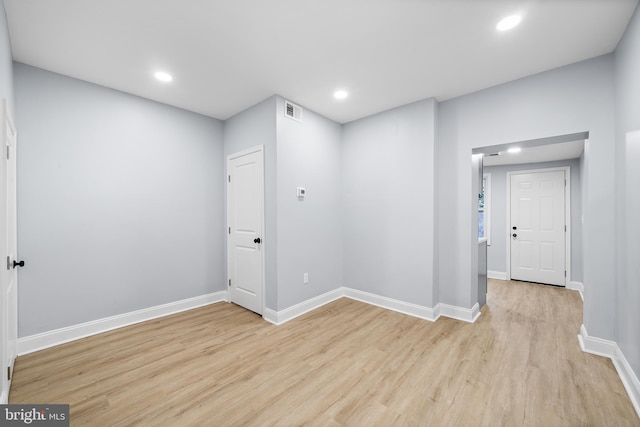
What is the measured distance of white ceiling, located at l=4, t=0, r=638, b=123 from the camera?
190 cm

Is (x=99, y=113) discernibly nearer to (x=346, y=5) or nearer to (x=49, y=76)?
(x=49, y=76)

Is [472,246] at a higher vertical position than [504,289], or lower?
higher

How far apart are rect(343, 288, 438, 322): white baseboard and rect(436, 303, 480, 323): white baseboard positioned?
6.2 inches

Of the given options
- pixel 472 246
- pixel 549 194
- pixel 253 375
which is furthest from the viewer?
pixel 549 194

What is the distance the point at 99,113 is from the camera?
296 cm

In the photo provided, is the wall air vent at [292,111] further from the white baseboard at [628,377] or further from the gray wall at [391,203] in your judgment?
the white baseboard at [628,377]

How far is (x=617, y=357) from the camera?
228 cm

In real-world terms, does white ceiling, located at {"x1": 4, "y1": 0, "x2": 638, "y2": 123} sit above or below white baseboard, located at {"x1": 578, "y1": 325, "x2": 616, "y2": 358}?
above

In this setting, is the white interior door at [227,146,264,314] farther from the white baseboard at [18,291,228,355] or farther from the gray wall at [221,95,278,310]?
the white baseboard at [18,291,228,355]

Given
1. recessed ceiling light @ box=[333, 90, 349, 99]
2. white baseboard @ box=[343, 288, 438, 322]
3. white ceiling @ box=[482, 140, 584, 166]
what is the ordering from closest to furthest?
recessed ceiling light @ box=[333, 90, 349, 99] → white baseboard @ box=[343, 288, 438, 322] → white ceiling @ box=[482, 140, 584, 166]

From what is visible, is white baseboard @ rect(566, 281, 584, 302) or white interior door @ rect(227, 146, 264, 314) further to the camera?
white baseboard @ rect(566, 281, 584, 302)

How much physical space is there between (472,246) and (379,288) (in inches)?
53.3

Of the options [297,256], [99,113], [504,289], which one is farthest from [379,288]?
[99,113]

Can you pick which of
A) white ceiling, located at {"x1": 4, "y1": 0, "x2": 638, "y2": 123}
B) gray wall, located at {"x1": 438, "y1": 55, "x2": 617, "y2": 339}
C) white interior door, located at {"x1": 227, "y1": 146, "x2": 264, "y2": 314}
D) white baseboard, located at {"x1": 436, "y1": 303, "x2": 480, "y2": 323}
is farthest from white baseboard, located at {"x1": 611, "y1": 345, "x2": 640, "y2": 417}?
white interior door, located at {"x1": 227, "y1": 146, "x2": 264, "y2": 314}
